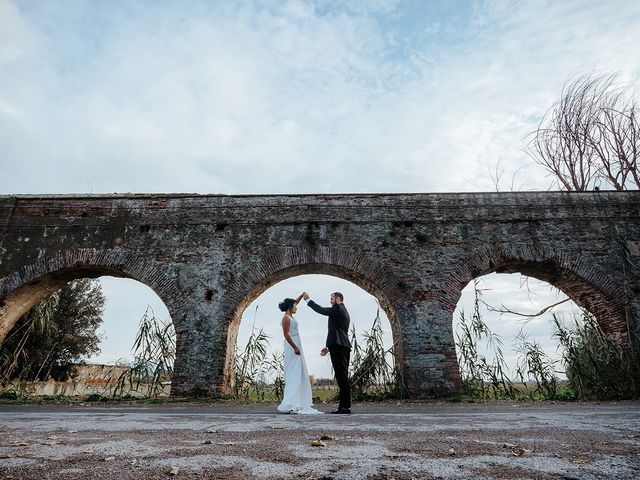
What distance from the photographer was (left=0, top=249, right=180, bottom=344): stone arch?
918 cm

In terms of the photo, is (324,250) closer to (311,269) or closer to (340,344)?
(311,269)

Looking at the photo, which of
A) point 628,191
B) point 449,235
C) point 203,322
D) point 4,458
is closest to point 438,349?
point 449,235

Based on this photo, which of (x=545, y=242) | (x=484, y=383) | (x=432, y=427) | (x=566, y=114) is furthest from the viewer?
(x=566, y=114)

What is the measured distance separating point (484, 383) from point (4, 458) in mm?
8091

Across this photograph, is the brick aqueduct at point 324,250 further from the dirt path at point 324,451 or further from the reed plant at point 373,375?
the dirt path at point 324,451

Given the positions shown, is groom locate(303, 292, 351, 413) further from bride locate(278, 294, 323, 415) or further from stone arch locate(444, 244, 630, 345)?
stone arch locate(444, 244, 630, 345)

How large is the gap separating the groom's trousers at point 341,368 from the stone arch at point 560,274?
3.85m

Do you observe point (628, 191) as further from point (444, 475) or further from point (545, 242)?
point (444, 475)

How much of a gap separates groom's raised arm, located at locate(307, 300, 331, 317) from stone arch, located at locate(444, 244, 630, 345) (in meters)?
3.81

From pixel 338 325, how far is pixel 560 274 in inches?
253

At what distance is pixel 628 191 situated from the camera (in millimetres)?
10023

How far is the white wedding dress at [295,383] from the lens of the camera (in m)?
5.88

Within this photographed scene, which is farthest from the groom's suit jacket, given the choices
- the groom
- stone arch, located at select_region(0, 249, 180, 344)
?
stone arch, located at select_region(0, 249, 180, 344)

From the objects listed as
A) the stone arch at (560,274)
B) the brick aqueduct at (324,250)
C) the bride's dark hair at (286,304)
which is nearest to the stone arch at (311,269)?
the brick aqueduct at (324,250)
